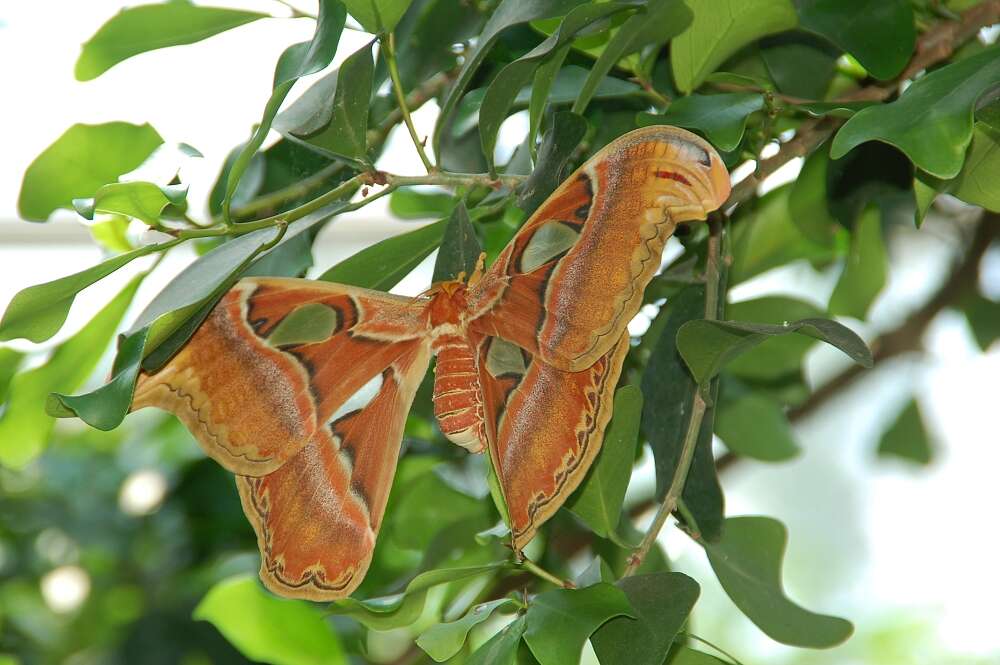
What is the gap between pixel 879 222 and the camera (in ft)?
3.92

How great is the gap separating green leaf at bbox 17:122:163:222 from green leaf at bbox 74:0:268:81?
0.05 m

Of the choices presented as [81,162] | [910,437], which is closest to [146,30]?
[81,162]

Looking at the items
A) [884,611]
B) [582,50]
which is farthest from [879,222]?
[884,611]

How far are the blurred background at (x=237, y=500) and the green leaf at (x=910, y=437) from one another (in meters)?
0.02

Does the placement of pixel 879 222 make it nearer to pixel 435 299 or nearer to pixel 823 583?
pixel 435 299

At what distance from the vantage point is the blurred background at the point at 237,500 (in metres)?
1.54

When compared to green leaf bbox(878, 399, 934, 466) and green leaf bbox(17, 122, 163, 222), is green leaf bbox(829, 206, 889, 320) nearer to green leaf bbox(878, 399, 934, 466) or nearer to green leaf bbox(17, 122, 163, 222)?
green leaf bbox(878, 399, 934, 466)

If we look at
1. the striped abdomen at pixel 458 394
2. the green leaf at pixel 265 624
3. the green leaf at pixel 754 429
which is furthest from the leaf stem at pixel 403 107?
the green leaf at pixel 754 429

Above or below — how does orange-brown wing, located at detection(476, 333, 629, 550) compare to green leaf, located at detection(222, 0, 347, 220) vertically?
below

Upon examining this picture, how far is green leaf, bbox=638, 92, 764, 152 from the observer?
0.65 meters

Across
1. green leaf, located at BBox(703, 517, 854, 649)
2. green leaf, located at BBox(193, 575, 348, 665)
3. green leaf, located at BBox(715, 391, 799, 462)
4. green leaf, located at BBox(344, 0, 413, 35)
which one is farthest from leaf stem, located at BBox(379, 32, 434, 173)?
green leaf, located at BBox(715, 391, 799, 462)

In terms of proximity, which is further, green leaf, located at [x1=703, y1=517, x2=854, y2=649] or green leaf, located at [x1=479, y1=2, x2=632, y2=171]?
green leaf, located at [x1=703, y1=517, x2=854, y2=649]

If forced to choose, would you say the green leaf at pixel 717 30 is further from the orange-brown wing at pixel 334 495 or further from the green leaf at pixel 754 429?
the green leaf at pixel 754 429

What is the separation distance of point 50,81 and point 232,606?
151 cm
